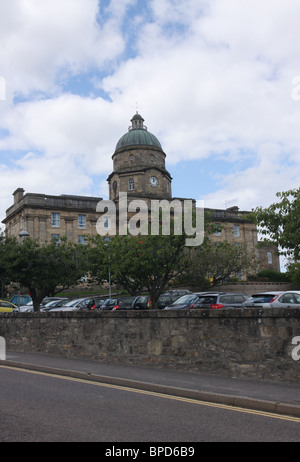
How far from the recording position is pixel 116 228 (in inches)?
2537

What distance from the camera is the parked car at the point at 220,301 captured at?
20.9 meters

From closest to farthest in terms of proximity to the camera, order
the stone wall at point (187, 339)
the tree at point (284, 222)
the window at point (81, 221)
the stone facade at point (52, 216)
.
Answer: the stone wall at point (187, 339) → the tree at point (284, 222) → the stone facade at point (52, 216) → the window at point (81, 221)

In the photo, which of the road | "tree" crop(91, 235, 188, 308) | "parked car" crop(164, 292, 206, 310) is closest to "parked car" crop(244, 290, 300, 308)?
"parked car" crop(164, 292, 206, 310)

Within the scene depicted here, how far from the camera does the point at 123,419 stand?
7125mm

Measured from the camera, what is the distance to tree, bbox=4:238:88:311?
96.6 ft

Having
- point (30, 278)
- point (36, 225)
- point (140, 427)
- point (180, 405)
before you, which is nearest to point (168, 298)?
point (30, 278)

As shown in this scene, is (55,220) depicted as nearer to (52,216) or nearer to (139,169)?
(52,216)

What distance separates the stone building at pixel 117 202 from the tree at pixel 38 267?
91.9ft

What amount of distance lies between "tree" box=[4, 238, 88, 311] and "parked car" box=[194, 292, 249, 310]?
12263 mm

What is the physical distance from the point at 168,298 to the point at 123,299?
10.0 ft

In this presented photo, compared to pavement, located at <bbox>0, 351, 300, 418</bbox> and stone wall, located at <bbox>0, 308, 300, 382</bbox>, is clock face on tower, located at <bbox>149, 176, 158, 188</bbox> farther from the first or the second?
pavement, located at <bbox>0, 351, 300, 418</bbox>

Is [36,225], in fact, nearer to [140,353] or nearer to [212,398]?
[140,353]

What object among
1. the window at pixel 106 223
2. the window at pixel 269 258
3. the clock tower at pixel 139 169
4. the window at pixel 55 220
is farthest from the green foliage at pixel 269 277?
the window at pixel 55 220

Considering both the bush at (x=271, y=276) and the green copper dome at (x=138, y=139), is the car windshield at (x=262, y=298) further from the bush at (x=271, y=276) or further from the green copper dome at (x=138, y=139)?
the green copper dome at (x=138, y=139)
